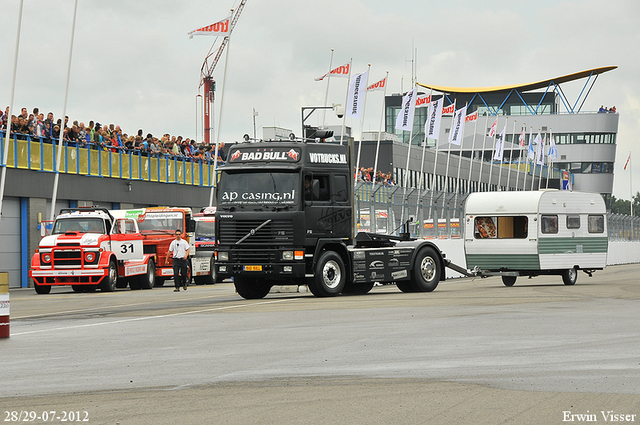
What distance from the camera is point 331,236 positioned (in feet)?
77.1

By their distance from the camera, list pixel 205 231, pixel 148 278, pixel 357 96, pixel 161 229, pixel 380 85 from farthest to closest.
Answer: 1. pixel 380 85
2. pixel 357 96
3. pixel 205 231
4. pixel 161 229
5. pixel 148 278

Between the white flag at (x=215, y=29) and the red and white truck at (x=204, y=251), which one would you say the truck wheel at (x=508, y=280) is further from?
the white flag at (x=215, y=29)

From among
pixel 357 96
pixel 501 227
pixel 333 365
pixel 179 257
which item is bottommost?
pixel 333 365

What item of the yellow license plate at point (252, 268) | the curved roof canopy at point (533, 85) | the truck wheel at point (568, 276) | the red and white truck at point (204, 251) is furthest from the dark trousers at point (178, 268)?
the curved roof canopy at point (533, 85)

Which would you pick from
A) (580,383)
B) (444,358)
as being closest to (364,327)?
(444,358)

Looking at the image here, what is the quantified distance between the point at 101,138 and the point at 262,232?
2149 cm

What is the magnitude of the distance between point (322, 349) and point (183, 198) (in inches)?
1568

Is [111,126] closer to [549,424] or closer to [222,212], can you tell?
[222,212]

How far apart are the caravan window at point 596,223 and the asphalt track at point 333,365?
1320 centimetres

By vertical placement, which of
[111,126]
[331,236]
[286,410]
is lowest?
[286,410]

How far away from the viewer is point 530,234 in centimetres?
3000

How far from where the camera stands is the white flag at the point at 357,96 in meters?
47.3

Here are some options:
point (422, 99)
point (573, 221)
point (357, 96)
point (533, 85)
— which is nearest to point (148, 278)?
point (573, 221)

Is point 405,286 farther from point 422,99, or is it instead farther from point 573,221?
point 422,99
